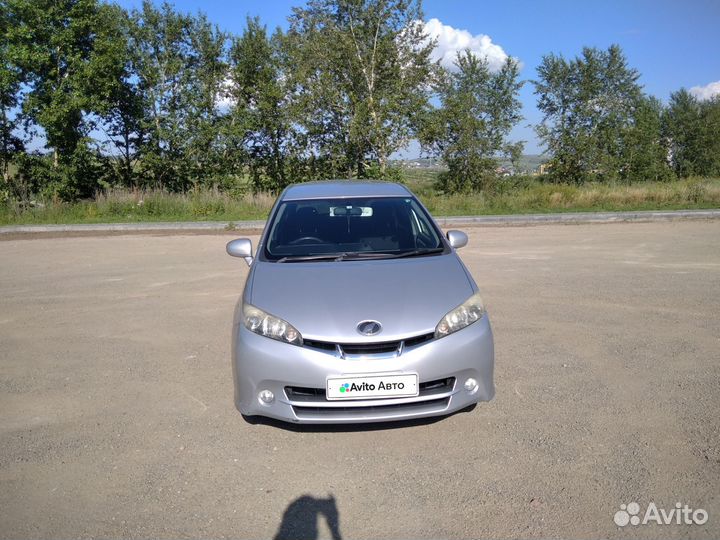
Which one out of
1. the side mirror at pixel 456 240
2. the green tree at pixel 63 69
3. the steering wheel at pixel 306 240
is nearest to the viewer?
the steering wheel at pixel 306 240

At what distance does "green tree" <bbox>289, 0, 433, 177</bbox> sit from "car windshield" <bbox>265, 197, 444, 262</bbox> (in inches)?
743

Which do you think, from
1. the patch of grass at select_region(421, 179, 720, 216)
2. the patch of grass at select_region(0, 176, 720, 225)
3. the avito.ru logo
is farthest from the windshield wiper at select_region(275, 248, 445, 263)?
the patch of grass at select_region(421, 179, 720, 216)

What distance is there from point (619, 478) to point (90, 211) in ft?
63.8

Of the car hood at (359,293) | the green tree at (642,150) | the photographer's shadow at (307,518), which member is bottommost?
the photographer's shadow at (307,518)

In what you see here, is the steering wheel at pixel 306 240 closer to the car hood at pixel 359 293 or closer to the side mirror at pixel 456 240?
the car hood at pixel 359 293

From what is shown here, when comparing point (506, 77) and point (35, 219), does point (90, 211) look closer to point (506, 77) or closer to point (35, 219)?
point (35, 219)

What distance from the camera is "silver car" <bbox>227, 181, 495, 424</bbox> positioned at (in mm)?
3488

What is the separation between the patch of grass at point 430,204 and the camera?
19.2m

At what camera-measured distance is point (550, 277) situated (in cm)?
881

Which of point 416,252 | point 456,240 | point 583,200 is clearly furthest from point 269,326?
point 583,200

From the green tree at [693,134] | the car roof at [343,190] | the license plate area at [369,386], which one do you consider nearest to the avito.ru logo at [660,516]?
the license plate area at [369,386]

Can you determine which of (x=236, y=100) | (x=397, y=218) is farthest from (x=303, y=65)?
(x=397, y=218)

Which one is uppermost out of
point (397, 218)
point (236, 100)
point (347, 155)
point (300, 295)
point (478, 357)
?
point (236, 100)

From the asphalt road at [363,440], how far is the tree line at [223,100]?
53.6 feet
